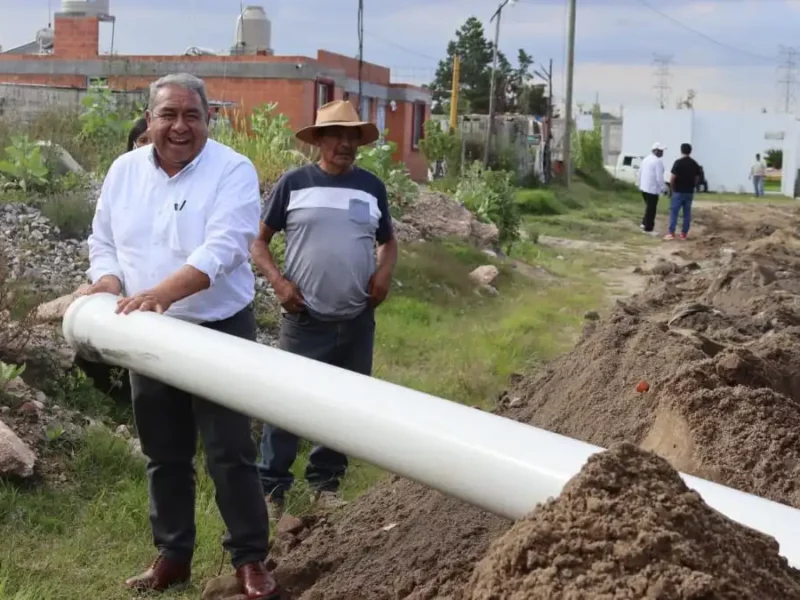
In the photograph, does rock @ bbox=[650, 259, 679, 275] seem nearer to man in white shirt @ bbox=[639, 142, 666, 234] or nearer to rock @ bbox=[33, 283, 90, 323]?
man in white shirt @ bbox=[639, 142, 666, 234]

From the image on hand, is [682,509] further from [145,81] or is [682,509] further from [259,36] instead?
[259,36]

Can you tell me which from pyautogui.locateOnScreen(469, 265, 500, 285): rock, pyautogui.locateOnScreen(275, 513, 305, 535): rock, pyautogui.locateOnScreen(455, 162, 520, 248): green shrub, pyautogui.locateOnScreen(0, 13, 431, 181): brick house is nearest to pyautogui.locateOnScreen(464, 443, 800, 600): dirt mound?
pyautogui.locateOnScreen(275, 513, 305, 535): rock

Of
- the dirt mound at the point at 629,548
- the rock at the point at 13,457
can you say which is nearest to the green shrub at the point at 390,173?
the rock at the point at 13,457

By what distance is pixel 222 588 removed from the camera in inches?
144

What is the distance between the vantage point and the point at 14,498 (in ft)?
14.5

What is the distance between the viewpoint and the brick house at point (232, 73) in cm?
2311

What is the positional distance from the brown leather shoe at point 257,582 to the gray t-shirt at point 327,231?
1.50 meters

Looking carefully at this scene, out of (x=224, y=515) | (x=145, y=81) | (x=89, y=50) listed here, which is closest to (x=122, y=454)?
(x=224, y=515)

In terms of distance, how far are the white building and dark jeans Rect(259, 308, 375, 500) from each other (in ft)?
143

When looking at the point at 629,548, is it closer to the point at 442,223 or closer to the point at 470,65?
the point at 442,223

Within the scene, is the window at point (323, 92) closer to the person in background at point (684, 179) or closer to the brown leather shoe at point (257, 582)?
the person in background at point (684, 179)

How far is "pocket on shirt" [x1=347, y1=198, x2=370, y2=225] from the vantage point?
4789mm

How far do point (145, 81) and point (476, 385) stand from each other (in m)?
17.6

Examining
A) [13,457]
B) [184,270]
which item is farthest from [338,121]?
[13,457]
